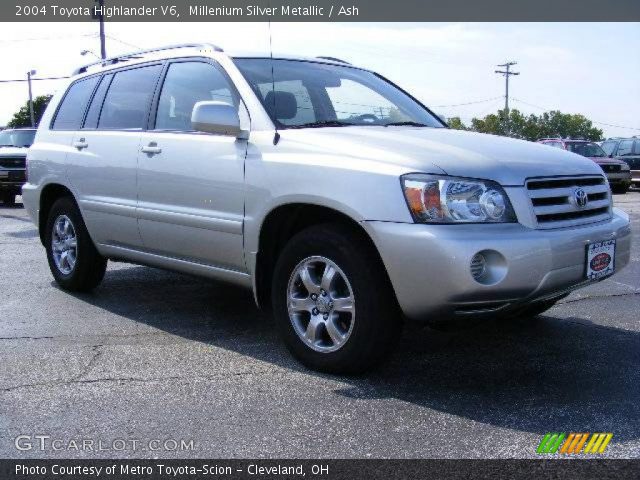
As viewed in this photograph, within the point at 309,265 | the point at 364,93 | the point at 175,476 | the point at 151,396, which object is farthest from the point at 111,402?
the point at 364,93

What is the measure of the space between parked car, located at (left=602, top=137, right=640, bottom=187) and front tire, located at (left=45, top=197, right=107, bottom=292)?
19.5 m

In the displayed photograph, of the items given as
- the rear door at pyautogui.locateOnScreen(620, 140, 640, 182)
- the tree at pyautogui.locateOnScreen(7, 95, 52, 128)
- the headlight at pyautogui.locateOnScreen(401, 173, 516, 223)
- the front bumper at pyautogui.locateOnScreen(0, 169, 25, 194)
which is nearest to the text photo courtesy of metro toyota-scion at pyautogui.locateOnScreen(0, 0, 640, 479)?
the headlight at pyautogui.locateOnScreen(401, 173, 516, 223)

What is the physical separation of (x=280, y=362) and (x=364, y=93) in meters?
2.00

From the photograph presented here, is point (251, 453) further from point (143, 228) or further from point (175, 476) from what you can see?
point (143, 228)

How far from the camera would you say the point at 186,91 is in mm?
4977

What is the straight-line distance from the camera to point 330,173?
381 cm

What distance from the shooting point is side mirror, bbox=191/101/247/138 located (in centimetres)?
425

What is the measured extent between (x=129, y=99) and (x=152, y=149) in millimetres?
759

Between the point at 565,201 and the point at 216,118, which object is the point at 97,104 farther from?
the point at 565,201

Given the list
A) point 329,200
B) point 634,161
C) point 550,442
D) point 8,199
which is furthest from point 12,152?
point 634,161

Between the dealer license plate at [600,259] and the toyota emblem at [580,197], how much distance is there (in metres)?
0.22

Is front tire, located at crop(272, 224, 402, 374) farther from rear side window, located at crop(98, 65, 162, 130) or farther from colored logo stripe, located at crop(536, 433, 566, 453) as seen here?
rear side window, located at crop(98, 65, 162, 130)

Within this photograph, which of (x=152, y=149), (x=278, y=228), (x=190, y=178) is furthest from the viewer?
(x=152, y=149)

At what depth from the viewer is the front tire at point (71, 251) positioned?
5.91 meters
